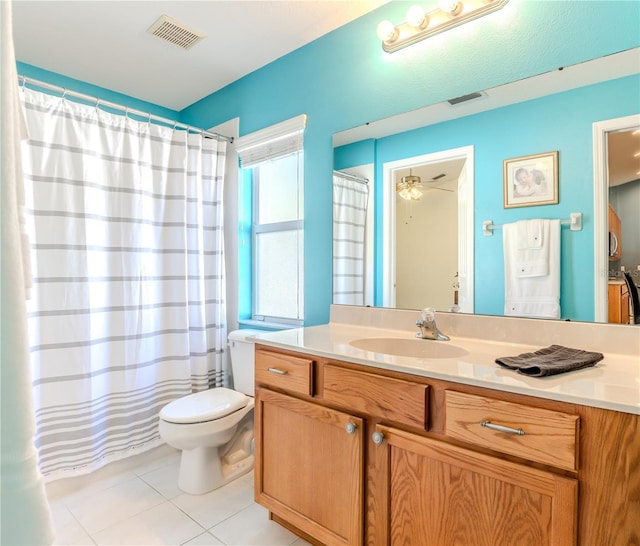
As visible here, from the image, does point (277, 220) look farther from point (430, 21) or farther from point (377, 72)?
point (430, 21)

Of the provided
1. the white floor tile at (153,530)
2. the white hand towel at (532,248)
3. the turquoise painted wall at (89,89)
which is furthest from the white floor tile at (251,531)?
the turquoise painted wall at (89,89)

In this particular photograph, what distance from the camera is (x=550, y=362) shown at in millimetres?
1044

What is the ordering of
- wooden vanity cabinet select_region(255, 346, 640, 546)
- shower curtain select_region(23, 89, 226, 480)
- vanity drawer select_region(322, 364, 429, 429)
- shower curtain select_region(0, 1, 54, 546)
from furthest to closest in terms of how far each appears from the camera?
shower curtain select_region(23, 89, 226, 480) → vanity drawer select_region(322, 364, 429, 429) → wooden vanity cabinet select_region(255, 346, 640, 546) → shower curtain select_region(0, 1, 54, 546)

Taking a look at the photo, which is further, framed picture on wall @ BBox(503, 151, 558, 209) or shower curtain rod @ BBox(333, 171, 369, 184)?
shower curtain rod @ BBox(333, 171, 369, 184)

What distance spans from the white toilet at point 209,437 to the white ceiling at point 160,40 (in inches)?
62.6

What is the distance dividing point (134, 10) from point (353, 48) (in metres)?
1.07

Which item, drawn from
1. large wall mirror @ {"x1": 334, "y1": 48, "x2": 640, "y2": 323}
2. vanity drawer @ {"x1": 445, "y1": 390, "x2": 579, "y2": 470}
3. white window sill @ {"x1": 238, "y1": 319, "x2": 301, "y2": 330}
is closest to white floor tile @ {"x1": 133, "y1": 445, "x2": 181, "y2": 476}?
white window sill @ {"x1": 238, "y1": 319, "x2": 301, "y2": 330}

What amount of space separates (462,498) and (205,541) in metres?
1.11

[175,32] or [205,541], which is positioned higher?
[175,32]

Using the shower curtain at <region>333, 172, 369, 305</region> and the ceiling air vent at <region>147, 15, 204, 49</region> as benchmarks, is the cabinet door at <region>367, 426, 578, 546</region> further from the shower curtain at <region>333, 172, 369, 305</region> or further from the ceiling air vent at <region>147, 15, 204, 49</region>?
the ceiling air vent at <region>147, 15, 204, 49</region>

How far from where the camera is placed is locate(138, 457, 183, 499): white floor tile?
6.26 feet

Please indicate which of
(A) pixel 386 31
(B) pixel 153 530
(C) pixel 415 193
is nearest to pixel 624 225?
(C) pixel 415 193

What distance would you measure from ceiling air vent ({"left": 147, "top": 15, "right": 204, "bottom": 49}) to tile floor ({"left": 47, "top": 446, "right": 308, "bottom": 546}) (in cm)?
233

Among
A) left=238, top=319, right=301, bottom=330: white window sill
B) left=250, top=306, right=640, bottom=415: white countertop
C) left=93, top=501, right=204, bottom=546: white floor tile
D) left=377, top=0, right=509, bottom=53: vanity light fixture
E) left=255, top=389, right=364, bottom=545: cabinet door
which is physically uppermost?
left=377, top=0, right=509, bottom=53: vanity light fixture
